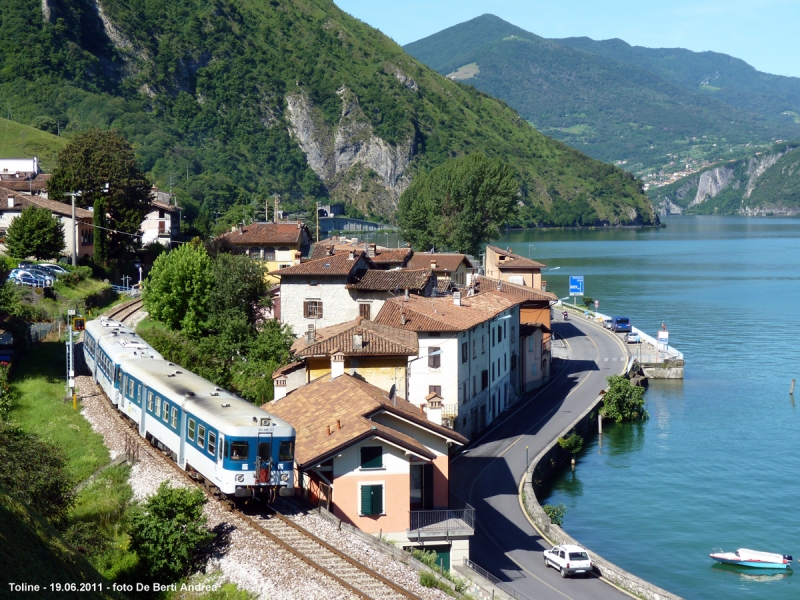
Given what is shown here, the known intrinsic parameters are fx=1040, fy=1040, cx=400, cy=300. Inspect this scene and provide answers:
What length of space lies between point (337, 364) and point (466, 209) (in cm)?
6954

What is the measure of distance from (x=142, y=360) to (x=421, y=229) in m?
76.6

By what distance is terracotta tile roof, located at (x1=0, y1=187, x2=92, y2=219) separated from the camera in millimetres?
68875

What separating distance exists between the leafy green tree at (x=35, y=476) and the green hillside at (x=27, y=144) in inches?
4387

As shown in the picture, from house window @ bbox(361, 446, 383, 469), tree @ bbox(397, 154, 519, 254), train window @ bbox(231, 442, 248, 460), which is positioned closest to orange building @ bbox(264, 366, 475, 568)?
house window @ bbox(361, 446, 383, 469)

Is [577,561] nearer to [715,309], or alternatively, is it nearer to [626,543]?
[626,543]

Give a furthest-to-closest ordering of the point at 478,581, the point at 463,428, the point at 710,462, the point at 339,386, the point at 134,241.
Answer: the point at 134,241 < the point at 710,462 < the point at 463,428 < the point at 339,386 < the point at 478,581

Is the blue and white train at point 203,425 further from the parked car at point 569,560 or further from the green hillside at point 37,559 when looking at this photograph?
the parked car at point 569,560

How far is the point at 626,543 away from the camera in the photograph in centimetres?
3728

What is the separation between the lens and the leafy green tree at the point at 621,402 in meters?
55.2

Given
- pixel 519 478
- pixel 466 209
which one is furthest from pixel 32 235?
pixel 466 209

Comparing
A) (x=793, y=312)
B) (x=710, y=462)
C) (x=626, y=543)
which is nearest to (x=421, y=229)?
(x=793, y=312)

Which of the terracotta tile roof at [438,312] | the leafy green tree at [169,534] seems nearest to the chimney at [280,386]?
the terracotta tile roof at [438,312]

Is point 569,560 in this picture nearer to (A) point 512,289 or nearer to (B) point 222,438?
(B) point 222,438

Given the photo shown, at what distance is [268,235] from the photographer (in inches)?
2970
